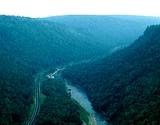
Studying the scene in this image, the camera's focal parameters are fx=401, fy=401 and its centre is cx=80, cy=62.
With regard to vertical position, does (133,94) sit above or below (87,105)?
above

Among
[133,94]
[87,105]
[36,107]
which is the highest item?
[133,94]

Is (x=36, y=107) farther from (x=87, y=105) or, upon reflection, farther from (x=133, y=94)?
(x=133, y=94)

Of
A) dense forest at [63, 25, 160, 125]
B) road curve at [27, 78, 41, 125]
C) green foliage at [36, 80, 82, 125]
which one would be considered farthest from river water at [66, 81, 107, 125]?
road curve at [27, 78, 41, 125]

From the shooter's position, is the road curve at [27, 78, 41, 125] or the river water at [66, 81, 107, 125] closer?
the road curve at [27, 78, 41, 125]

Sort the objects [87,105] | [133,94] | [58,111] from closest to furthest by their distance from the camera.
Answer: [58,111] → [133,94] → [87,105]

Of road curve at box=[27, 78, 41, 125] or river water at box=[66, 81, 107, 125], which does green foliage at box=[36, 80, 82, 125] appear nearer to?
road curve at box=[27, 78, 41, 125]

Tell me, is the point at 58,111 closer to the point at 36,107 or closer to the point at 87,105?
the point at 36,107

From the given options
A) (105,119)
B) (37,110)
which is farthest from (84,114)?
(37,110)

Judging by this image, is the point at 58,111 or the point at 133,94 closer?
the point at 58,111

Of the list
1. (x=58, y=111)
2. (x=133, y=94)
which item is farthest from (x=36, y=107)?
(x=133, y=94)

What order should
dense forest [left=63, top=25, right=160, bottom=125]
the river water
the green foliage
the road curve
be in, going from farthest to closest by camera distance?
the river water < the road curve < the green foliage < dense forest [left=63, top=25, right=160, bottom=125]

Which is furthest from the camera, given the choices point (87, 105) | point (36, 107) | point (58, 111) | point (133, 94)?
point (87, 105)

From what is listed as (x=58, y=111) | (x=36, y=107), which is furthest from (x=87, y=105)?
(x=58, y=111)
